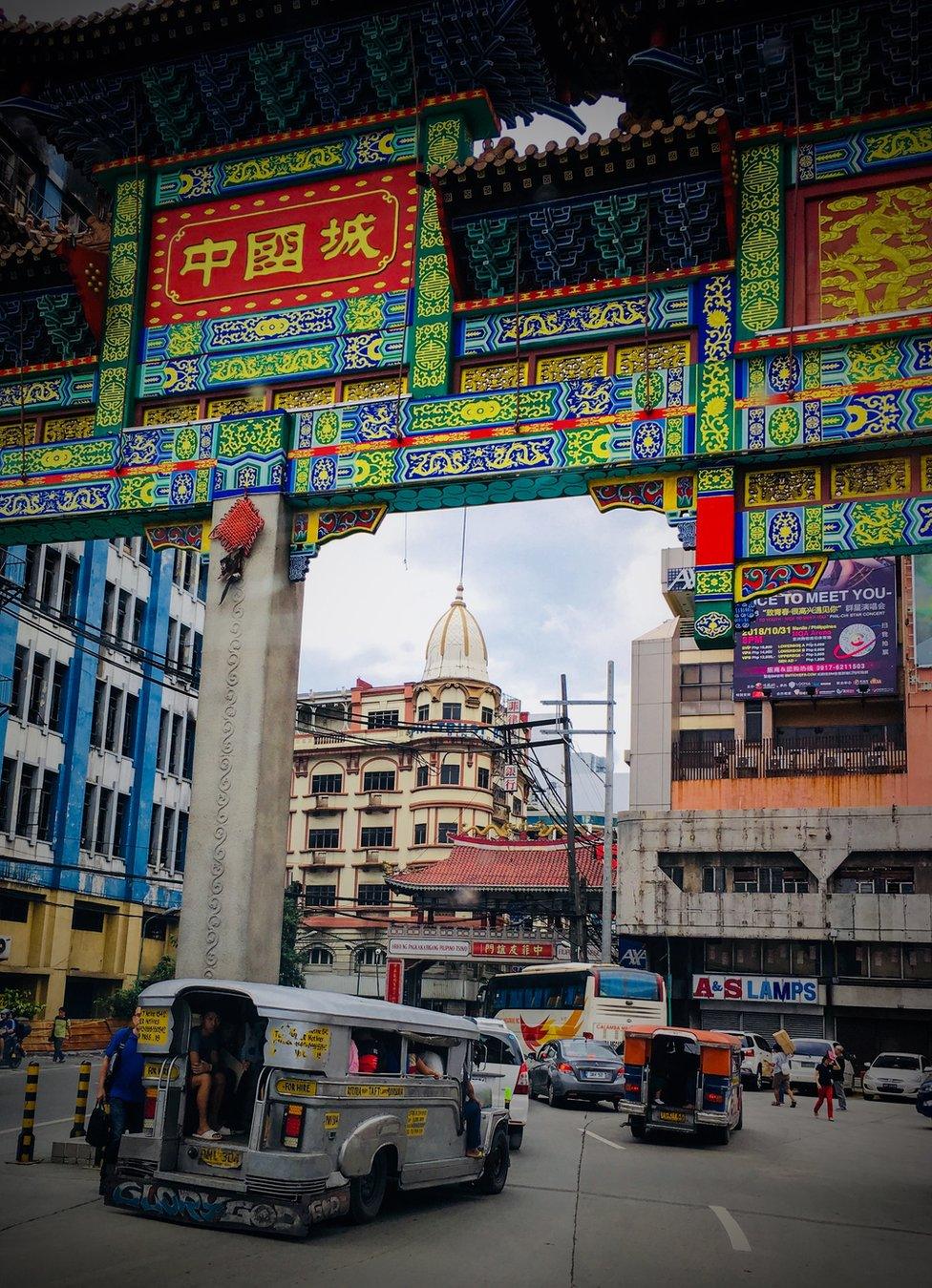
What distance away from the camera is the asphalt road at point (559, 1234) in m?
8.63

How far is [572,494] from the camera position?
44.2 ft

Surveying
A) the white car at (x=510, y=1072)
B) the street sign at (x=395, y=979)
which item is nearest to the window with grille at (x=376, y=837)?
the street sign at (x=395, y=979)

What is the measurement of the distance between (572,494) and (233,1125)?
22.8 feet

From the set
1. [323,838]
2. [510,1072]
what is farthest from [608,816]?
[323,838]

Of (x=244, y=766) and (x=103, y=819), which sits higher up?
(x=103, y=819)

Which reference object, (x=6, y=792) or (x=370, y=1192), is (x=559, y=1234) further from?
(x=6, y=792)

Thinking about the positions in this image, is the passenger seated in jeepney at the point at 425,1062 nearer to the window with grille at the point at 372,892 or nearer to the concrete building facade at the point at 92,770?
the concrete building facade at the point at 92,770

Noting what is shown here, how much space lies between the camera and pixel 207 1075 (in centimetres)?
1025

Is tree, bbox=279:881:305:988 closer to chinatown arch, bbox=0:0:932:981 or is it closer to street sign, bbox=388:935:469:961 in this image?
street sign, bbox=388:935:469:961

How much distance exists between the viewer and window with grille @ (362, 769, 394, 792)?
7700 cm

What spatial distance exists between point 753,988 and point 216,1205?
3727cm

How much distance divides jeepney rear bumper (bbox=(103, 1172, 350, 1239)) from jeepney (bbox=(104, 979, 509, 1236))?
10 mm

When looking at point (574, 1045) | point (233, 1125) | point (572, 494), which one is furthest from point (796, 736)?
point (233, 1125)

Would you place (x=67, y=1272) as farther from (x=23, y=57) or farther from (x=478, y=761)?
(x=478, y=761)
